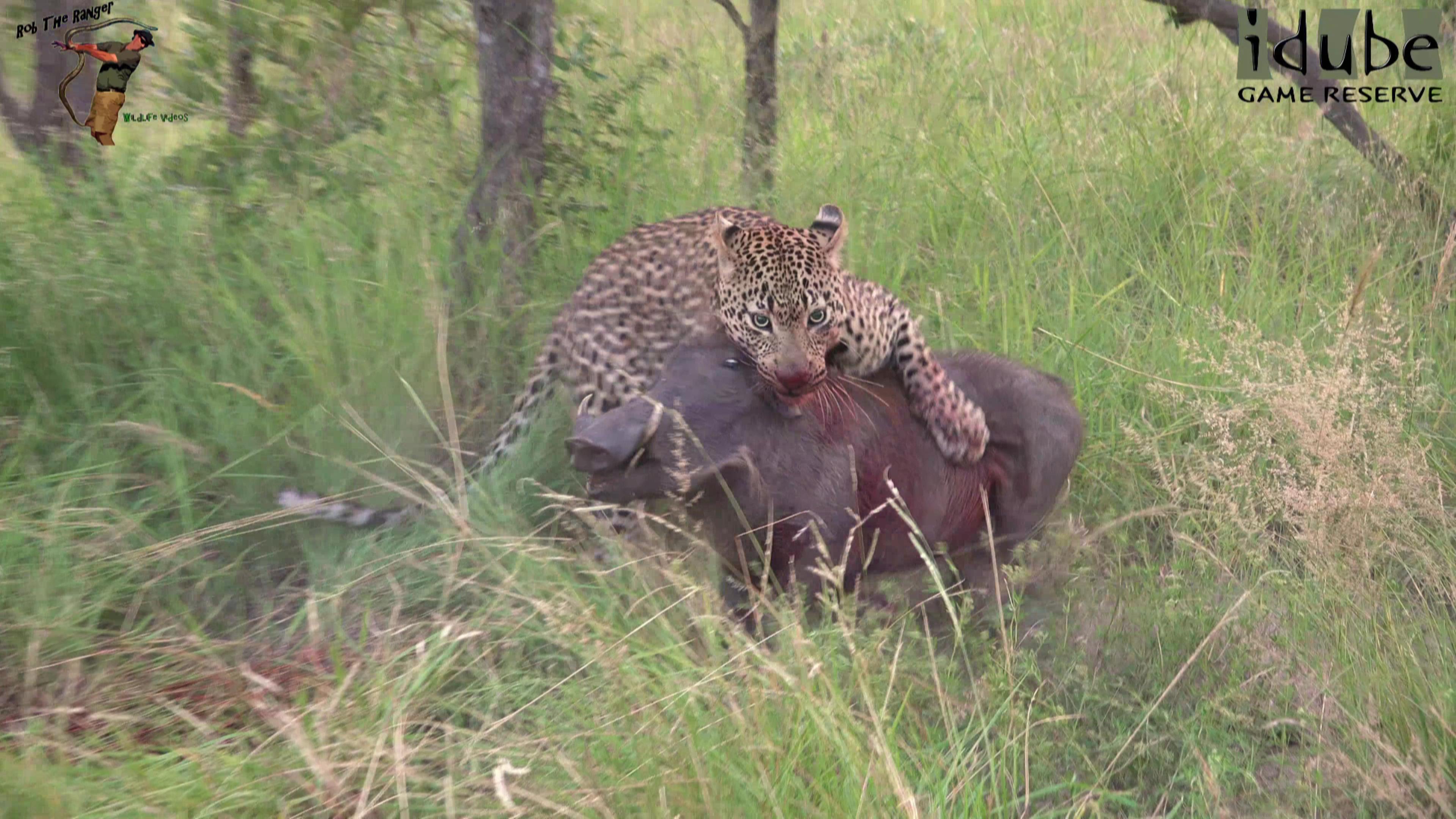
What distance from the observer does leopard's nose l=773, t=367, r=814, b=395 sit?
306 centimetres

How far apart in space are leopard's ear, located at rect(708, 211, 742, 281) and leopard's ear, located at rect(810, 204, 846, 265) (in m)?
0.26

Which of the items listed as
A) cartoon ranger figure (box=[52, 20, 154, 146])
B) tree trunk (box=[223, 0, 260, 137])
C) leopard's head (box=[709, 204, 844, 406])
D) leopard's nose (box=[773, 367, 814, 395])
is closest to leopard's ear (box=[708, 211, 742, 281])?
leopard's head (box=[709, 204, 844, 406])

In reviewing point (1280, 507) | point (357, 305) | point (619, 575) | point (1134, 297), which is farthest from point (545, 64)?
point (1280, 507)

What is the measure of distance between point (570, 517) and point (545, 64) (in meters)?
1.69

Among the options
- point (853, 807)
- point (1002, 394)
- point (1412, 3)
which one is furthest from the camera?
point (1412, 3)

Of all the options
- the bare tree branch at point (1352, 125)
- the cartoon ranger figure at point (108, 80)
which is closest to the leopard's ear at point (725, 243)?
the bare tree branch at point (1352, 125)

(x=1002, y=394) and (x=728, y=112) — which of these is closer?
(x=1002, y=394)

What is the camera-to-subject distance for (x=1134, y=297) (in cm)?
455

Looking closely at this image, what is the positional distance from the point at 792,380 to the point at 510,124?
1753mm

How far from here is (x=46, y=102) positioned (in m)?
4.50

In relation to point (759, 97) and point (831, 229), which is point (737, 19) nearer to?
point (759, 97)

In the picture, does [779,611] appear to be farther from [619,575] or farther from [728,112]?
[728,112]

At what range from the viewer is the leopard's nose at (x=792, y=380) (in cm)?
306

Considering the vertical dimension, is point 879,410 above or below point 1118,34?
below
